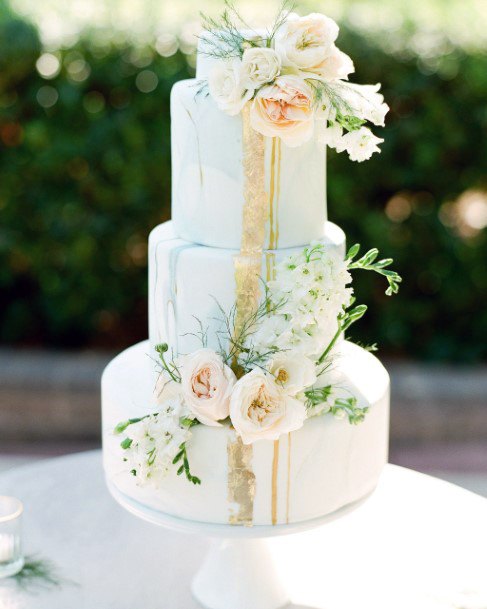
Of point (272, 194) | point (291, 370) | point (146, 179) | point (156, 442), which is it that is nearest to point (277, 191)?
point (272, 194)

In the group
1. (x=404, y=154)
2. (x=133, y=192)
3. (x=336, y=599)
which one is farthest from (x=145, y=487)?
(x=404, y=154)

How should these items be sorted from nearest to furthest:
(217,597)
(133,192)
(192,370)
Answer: (192,370) → (217,597) → (133,192)

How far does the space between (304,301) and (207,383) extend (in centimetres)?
22

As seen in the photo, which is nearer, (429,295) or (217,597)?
(217,597)

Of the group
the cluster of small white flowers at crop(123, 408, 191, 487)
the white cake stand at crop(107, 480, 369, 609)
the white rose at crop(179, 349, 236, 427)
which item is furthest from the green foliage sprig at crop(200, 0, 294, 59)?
the white cake stand at crop(107, 480, 369, 609)

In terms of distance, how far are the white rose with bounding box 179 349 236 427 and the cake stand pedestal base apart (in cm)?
43

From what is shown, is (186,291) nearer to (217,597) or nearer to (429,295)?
(217,597)

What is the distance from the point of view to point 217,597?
6.88 feet

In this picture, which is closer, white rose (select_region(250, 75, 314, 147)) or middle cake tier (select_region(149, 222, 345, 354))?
white rose (select_region(250, 75, 314, 147))

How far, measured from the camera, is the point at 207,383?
70.6 inches

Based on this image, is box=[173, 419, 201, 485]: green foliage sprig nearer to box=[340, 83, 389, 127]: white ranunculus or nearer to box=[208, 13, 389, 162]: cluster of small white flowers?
box=[208, 13, 389, 162]: cluster of small white flowers

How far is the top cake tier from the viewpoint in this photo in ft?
6.23

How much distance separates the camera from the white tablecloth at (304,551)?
2104mm

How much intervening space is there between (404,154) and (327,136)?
2.65 meters
